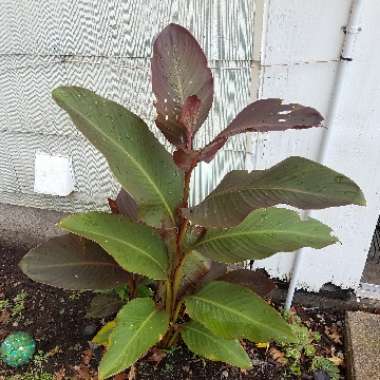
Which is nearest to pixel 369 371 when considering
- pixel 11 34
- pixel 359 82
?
pixel 359 82

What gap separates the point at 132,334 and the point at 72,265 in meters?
0.42

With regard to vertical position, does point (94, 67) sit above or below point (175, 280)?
above

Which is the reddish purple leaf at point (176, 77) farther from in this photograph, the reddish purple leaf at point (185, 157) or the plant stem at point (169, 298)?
the plant stem at point (169, 298)

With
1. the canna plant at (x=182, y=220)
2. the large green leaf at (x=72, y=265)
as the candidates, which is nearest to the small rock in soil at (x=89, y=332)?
the canna plant at (x=182, y=220)

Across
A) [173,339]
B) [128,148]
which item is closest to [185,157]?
[128,148]

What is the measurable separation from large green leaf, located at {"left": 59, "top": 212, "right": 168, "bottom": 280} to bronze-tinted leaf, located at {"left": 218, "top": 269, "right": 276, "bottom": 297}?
0.40 metres

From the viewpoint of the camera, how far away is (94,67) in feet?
7.07

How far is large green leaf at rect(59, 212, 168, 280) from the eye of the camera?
1.40 m

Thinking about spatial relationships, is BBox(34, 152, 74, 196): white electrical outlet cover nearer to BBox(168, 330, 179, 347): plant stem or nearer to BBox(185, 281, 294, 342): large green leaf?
BBox(168, 330, 179, 347): plant stem

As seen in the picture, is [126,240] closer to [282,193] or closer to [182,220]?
[182,220]

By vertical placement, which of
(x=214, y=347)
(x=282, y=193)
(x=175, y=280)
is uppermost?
(x=282, y=193)

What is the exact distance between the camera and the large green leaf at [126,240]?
140 cm

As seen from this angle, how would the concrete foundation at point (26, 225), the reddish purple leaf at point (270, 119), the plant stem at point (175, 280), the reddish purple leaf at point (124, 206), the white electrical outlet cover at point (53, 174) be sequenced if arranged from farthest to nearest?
the concrete foundation at point (26, 225) → the white electrical outlet cover at point (53, 174) → the reddish purple leaf at point (124, 206) → the plant stem at point (175, 280) → the reddish purple leaf at point (270, 119)

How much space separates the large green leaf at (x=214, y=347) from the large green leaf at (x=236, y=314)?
0.18 m
